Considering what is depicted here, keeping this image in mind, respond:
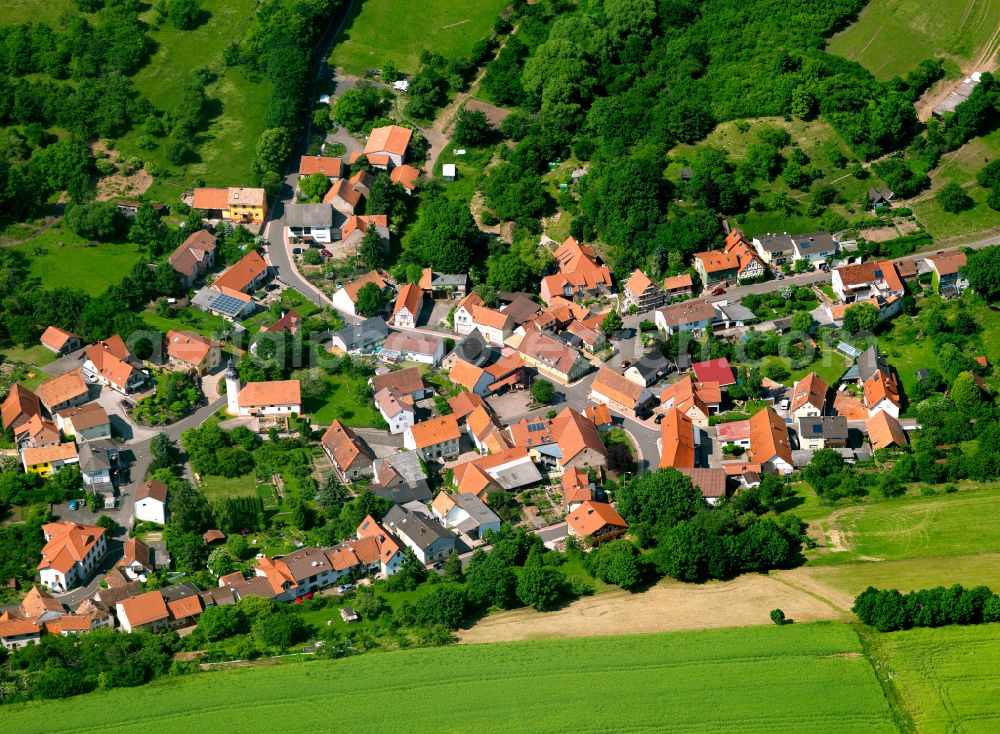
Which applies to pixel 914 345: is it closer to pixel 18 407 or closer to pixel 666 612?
pixel 666 612

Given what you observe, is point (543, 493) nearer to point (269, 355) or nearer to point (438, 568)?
point (438, 568)

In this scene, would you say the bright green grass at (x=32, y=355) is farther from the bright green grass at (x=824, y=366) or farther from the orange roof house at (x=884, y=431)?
the orange roof house at (x=884, y=431)

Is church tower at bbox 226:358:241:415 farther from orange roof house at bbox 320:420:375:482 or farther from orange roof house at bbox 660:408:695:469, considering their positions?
orange roof house at bbox 660:408:695:469

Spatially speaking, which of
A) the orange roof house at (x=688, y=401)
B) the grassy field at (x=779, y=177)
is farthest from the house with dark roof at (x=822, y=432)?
the grassy field at (x=779, y=177)

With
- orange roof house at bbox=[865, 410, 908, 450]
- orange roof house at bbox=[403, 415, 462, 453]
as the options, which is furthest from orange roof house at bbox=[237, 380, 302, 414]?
orange roof house at bbox=[865, 410, 908, 450]

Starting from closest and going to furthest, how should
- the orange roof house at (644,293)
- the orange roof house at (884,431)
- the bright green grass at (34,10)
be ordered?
1. the orange roof house at (884,431)
2. the orange roof house at (644,293)
3. the bright green grass at (34,10)

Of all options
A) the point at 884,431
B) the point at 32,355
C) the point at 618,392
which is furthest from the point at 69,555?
the point at 884,431

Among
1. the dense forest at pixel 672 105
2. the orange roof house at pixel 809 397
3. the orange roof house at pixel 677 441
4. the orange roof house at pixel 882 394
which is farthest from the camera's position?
the dense forest at pixel 672 105
